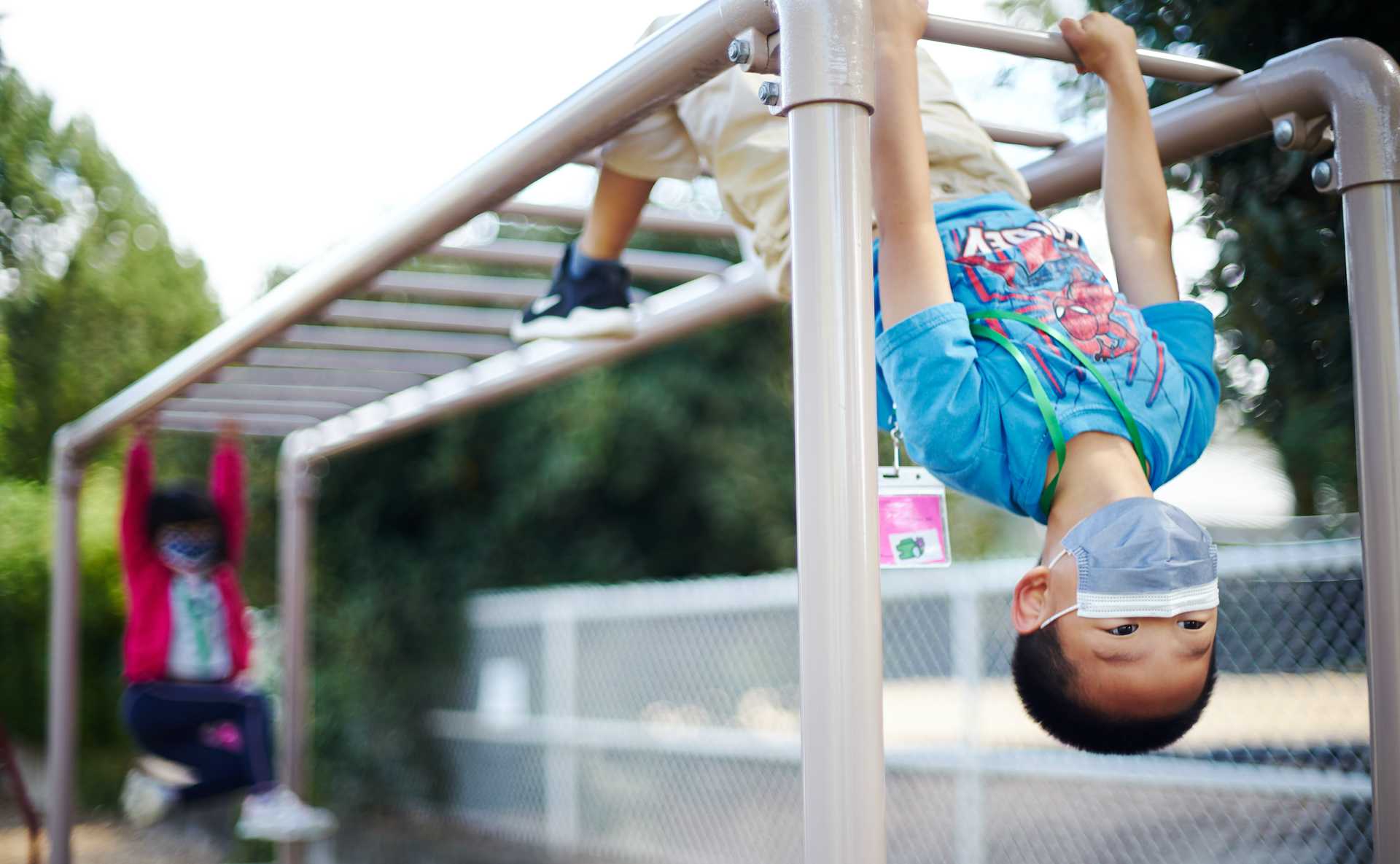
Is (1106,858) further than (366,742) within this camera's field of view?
No

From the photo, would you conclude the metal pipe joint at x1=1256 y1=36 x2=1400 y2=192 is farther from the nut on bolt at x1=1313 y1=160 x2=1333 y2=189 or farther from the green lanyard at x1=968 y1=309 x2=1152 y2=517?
the green lanyard at x1=968 y1=309 x2=1152 y2=517

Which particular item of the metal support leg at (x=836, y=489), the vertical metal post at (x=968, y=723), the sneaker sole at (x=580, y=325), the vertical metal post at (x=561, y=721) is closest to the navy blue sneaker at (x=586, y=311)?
the sneaker sole at (x=580, y=325)

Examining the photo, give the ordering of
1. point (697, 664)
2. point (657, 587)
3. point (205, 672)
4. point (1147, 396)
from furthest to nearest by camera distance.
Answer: point (657, 587) < point (697, 664) < point (205, 672) < point (1147, 396)

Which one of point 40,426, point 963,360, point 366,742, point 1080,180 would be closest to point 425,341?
point 40,426

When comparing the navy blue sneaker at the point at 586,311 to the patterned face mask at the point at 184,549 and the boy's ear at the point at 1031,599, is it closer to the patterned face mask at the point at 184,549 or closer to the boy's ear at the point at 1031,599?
the boy's ear at the point at 1031,599

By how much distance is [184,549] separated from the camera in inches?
154

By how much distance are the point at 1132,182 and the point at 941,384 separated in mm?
577

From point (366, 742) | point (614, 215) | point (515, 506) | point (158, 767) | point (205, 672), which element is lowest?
point (366, 742)

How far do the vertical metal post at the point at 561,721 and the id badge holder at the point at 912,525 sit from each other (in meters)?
4.67

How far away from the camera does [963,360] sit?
1209mm

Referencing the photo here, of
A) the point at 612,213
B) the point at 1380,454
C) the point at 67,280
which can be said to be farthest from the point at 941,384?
the point at 67,280

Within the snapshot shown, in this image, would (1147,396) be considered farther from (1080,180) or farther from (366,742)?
(366,742)

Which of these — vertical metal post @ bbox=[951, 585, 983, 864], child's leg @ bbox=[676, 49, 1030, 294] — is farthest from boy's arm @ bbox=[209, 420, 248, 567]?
child's leg @ bbox=[676, 49, 1030, 294]

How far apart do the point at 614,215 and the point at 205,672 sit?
8.92 ft
